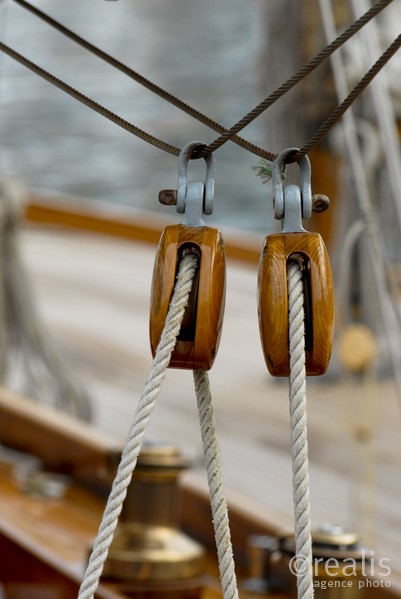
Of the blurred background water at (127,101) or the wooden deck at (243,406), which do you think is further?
the blurred background water at (127,101)

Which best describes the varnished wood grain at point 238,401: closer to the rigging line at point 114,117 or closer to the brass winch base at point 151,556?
the brass winch base at point 151,556

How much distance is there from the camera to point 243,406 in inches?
83.7

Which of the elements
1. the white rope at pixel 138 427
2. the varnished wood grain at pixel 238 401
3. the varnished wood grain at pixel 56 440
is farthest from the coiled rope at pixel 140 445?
the varnished wood grain at pixel 56 440

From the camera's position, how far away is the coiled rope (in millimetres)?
617

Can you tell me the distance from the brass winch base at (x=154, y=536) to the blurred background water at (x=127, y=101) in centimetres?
311

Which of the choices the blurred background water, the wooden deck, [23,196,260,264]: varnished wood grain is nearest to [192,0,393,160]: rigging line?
the wooden deck

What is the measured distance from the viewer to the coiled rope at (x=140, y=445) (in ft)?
2.02

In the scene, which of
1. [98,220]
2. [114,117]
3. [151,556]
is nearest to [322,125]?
[114,117]

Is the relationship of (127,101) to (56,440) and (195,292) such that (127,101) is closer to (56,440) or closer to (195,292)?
(56,440)

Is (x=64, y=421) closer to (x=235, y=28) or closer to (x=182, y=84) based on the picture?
(x=182, y=84)

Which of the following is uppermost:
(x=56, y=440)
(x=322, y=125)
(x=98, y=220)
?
(x=98, y=220)

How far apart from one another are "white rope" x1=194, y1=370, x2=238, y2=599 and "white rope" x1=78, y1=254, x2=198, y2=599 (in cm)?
3

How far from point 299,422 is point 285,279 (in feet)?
0.23

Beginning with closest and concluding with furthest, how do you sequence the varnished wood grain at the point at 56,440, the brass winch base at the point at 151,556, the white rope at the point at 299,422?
1. the white rope at the point at 299,422
2. the brass winch base at the point at 151,556
3. the varnished wood grain at the point at 56,440
